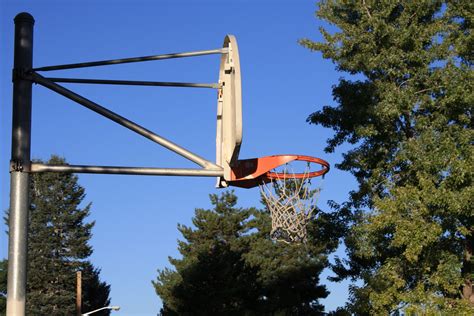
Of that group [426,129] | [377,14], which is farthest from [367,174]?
[377,14]

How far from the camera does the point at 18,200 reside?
7145mm

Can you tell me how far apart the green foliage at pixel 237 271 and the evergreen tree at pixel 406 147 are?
1749cm

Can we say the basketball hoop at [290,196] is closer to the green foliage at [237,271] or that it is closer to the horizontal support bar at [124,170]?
the horizontal support bar at [124,170]

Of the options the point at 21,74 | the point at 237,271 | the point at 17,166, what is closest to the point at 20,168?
the point at 17,166

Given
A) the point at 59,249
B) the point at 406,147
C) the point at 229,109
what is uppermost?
the point at 59,249

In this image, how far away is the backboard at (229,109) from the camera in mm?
7935

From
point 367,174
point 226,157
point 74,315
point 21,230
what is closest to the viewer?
point 21,230

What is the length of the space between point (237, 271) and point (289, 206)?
120 ft

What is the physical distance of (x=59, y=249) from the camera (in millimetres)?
63969

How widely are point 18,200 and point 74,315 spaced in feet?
186

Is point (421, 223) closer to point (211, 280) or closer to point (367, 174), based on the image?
point (367, 174)

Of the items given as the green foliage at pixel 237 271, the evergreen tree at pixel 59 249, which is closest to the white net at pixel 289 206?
the green foliage at pixel 237 271

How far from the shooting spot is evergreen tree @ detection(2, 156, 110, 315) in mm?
61188

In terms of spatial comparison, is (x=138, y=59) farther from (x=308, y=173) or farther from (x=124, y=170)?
(x=308, y=173)
